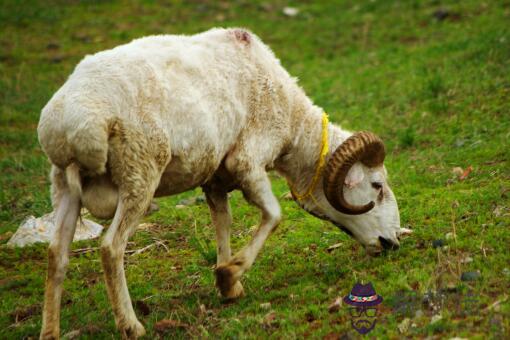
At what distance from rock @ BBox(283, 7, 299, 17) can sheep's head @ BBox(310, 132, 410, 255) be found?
12.3 meters

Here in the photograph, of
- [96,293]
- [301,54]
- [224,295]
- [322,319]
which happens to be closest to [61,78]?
[301,54]

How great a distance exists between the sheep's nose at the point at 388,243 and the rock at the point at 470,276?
4.11 feet

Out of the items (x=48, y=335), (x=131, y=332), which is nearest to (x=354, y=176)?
(x=131, y=332)

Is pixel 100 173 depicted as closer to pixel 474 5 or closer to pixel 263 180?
pixel 263 180

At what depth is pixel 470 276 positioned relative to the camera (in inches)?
228

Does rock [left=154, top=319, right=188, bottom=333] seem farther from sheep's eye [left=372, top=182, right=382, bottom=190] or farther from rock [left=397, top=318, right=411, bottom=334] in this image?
sheep's eye [left=372, top=182, right=382, bottom=190]

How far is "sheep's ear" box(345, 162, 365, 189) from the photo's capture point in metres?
7.14

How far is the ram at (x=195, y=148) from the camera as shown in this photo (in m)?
5.64

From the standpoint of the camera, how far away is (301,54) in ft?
53.8

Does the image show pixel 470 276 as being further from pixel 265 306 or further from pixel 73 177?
pixel 73 177

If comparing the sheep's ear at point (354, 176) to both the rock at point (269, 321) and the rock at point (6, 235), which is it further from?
the rock at point (6, 235)

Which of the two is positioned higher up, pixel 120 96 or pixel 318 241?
pixel 120 96

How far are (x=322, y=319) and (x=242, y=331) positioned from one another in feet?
2.07

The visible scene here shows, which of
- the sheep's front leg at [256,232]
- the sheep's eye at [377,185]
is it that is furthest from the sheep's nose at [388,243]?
the sheep's front leg at [256,232]
